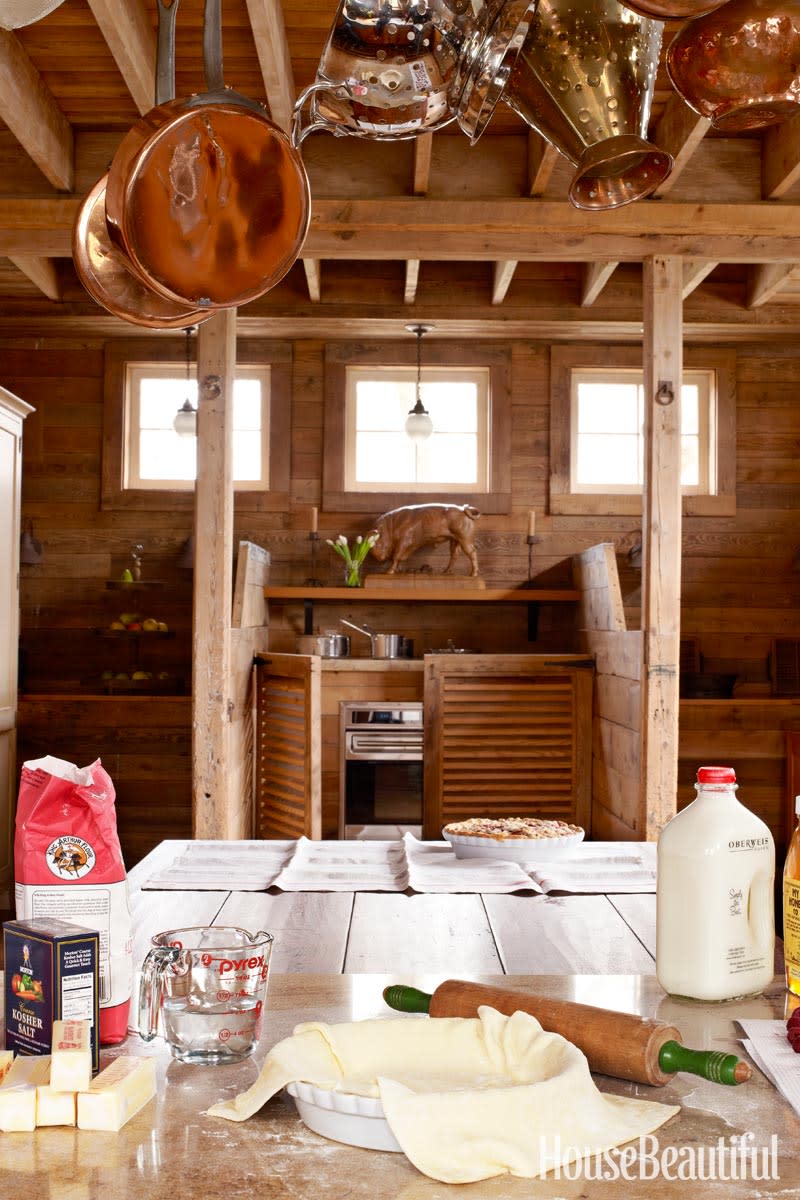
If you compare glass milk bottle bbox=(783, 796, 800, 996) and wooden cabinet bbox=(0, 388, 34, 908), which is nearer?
glass milk bottle bbox=(783, 796, 800, 996)

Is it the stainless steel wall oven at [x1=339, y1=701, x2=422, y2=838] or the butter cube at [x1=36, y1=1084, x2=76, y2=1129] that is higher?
the butter cube at [x1=36, y1=1084, x2=76, y2=1129]

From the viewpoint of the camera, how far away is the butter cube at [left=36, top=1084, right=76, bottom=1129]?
0.83 meters

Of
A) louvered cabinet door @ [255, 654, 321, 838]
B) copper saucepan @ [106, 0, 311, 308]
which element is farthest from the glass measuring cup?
louvered cabinet door @ [255, 654, 321, 838]

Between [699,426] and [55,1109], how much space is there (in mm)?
5361

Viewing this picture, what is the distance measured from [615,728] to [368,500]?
1.95 m

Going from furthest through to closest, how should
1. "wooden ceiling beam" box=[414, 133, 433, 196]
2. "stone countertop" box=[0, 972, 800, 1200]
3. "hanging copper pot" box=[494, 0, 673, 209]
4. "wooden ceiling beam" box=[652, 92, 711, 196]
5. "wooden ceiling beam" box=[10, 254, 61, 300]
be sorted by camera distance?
"wooden ceiling beam" box=[10, 254, 61, 300], "wooden ceiling beam" box=[414, 133, 433, 196], "wooden ceiling beam" box=[652, 92, 711, 196], "hanging copper pot" box=[494, 0, 673, 209], "stone countertop" box=[0, 972, 800, 1200]

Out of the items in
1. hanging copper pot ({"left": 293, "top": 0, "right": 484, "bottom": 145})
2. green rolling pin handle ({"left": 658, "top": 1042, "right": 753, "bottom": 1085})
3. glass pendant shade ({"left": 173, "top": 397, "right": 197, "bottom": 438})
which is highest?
glass pendant shade ({"left": 173, "top": 397, "right": 197, "bottom": 438})

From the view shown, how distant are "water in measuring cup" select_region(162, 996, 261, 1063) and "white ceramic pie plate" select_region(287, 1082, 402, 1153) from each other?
6.3 inches

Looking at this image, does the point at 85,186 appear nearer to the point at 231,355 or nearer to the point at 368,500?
the point at 231,355

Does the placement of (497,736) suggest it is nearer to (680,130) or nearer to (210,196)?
(680,130)

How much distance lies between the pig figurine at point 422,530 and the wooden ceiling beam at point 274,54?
7.39 ft

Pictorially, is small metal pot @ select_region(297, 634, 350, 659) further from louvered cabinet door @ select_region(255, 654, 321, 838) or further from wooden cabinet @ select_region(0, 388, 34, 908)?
wooden cabinet @ select_region(0, 388, 34, 908)

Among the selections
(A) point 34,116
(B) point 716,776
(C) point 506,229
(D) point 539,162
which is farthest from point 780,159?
(B) point 716,776

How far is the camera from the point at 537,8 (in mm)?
1048
